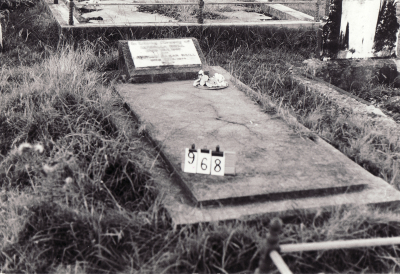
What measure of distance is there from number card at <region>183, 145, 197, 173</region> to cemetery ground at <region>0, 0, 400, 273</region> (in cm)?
23

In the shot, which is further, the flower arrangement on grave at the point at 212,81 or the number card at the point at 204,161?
the flower arrangement on grave at the point at 212,81

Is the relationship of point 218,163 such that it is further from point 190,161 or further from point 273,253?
point 273,253

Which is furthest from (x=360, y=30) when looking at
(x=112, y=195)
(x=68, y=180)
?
(x=68, y=180)

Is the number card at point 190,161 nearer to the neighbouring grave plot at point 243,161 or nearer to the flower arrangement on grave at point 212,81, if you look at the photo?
the neighbouring grave plot at point 243,161

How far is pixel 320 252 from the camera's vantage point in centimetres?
245

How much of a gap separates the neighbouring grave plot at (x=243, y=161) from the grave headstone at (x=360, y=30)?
1.17 meters

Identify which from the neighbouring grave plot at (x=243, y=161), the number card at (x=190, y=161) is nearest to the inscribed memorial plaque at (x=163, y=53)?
the neighbouring grave plot at (x=243, y=161)

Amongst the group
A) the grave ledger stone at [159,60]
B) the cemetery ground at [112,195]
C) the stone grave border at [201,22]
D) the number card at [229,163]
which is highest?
the stone grave border at [201,22]

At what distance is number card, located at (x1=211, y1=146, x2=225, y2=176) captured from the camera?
2857 mm

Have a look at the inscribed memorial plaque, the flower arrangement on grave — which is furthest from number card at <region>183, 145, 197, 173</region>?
the inscribed memorial plaque

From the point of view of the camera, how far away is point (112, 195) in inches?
110

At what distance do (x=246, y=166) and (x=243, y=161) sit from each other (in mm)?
67

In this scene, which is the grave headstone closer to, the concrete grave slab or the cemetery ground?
the cemetery ground

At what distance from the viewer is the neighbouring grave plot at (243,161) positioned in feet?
8.79
